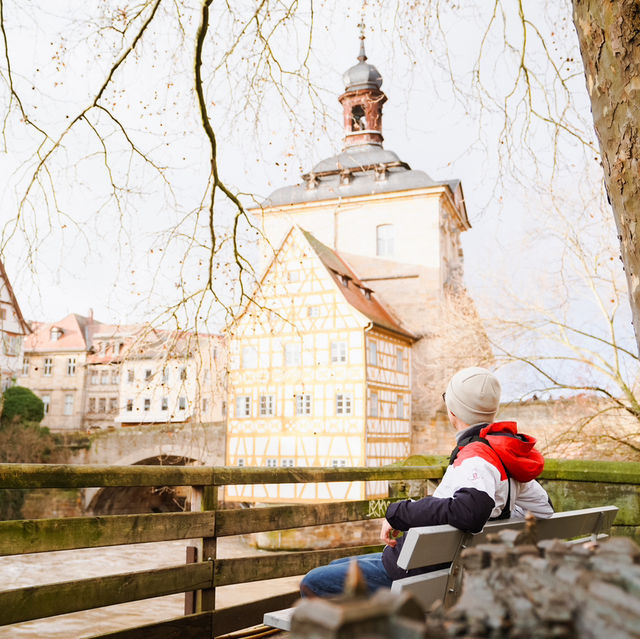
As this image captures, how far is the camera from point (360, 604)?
67 centimetres

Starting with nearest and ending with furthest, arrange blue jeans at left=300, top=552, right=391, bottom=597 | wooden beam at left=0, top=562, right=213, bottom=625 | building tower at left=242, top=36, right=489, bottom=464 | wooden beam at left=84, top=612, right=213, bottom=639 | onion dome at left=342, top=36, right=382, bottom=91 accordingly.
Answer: blue jeans at left=300, top=552, right=391, bottom=597, wooden beam at left=0, top=562, right=213, bottom=625, wooden beam at left=84, top=612, right=213, bottom=639, building tower at left=242, top=36, right=489, bottom=464, onion dome at left=342, top=36, right=382, bottom=91

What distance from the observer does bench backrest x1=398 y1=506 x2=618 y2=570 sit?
2.07 metres

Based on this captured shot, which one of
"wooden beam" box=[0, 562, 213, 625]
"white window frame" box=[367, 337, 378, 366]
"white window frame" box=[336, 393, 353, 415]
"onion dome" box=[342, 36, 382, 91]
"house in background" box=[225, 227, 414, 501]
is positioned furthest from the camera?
"onion dome" box=[342, 36, 382, 91]

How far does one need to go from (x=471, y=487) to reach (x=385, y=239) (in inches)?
1151

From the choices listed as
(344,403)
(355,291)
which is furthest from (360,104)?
(344,403)

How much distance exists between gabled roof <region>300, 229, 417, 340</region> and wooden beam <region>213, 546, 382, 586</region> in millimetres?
20443

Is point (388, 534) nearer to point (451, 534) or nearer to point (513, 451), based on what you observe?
point (451, 534)

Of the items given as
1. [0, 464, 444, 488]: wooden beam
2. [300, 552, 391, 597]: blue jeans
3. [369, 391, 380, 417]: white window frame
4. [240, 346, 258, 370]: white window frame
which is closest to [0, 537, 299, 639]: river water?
[0, 464, 444, 488]: wooden beam

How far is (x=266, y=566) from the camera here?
11.7 feet

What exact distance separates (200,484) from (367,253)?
28.2m

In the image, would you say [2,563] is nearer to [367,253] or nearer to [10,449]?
[10,449]

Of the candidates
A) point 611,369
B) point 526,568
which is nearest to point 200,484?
point 526,568

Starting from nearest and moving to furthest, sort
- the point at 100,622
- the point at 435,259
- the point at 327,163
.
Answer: the point at 100,622, the point at 435,259, the point at 327,163

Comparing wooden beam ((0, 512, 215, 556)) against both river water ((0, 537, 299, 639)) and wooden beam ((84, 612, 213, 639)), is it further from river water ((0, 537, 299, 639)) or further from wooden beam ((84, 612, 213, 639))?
river water ((0, 537, 299, 639))
